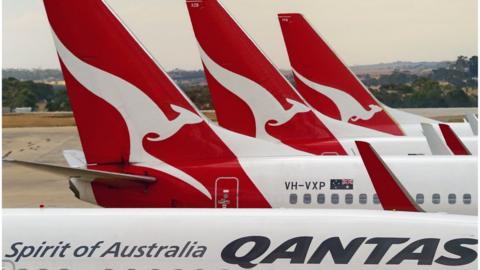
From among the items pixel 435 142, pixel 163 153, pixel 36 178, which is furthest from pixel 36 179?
pixel 435 142

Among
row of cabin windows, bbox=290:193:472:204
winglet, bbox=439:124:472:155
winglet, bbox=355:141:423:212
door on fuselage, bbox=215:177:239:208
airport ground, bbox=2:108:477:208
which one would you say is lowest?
airport ground, bbox=2:108:477:208

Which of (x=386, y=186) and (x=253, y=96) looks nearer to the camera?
(x=386, y=186)

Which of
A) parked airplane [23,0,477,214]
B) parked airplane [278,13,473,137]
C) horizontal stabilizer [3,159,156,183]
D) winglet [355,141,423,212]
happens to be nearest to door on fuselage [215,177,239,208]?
parked airplane [23,0,477,214]

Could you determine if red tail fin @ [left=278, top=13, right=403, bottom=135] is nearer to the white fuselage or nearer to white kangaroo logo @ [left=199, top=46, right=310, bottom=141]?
white kangaroo logo @ [left=199, top=46, right=310, bottom=141]

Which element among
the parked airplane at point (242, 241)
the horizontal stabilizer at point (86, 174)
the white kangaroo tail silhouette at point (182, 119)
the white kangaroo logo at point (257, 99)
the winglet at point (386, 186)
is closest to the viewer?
the parked airplane at point (242, 241)

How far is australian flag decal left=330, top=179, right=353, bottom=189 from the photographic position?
1831cm

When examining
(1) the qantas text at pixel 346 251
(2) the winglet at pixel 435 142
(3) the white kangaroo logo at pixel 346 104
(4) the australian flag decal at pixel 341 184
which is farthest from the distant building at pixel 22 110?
(1) the qantas text at pixel 346 251

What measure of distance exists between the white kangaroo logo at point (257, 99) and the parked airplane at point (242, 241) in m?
12.5

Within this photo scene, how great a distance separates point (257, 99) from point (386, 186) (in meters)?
11.6

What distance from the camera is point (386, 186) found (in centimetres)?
1279

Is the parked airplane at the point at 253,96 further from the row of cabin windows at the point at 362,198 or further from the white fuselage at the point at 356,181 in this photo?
the row of cabin windows at the point at 362,198

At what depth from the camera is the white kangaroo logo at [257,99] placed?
23.9 metres

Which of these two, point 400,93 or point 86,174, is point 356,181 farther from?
point 400,93

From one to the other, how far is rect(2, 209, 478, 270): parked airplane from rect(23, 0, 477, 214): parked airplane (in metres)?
6.79
